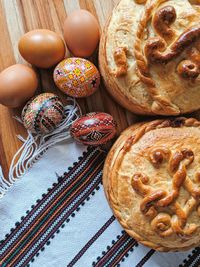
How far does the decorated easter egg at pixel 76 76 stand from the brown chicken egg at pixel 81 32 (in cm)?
4

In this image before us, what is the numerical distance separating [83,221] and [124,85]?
0.46m

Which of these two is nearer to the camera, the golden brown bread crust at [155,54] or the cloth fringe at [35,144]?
the golden brown bread crust at [155,54]

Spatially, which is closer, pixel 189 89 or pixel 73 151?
pixel 189 89

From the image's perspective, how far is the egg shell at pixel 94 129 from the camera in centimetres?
121

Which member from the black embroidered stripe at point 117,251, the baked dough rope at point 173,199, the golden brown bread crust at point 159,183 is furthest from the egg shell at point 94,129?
the black embroidered stripe at point 117,251

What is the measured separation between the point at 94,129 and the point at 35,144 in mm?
225

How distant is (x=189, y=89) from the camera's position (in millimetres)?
1159

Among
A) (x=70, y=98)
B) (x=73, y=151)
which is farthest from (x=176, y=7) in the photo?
(x=73, y=151)

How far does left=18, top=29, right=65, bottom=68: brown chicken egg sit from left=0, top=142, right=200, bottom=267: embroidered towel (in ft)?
0.89

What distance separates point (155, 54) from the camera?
44.1 inches

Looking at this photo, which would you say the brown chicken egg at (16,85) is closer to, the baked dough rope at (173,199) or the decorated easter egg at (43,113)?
the decorated easter egg at (43,113)

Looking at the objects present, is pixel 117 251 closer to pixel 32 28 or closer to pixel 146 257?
pixel 146 257

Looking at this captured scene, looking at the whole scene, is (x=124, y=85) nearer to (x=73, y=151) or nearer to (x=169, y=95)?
(x=169, y=95)

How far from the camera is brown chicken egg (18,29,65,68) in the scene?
1204mm
